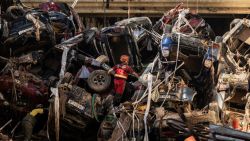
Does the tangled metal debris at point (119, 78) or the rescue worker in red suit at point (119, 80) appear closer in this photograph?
the tangled metal debris at point (119, 78)

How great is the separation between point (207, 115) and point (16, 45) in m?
5.38

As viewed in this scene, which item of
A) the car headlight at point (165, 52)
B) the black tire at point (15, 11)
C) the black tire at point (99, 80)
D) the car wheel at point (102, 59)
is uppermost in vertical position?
the black tire at point (15, 11)

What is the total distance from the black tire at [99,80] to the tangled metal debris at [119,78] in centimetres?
2

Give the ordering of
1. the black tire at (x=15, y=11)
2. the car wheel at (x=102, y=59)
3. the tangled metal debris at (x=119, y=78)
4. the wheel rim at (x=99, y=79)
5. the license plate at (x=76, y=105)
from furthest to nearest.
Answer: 1. the black tire at (x=15, y=11)
2. the car wheel at (x=102, y=59)
3. the wheel rim at (x=99, y=79)
4. the license plate at (x=76, y=105)
5. the tangled metal debris at (x=119, y=78)

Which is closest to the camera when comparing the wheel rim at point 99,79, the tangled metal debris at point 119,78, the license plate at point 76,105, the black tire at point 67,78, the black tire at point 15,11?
the tangled metal debris at point 119,78

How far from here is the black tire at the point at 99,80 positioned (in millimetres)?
14125

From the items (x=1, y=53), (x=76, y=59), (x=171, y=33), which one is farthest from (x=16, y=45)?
(x=171, y=33)


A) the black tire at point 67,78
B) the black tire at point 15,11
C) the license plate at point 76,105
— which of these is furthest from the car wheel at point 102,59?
the black tire at point 15,11

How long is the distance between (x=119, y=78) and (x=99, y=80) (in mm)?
478

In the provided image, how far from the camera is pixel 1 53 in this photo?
50.7ft

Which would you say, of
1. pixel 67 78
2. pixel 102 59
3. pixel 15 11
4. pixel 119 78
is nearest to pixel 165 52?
pixel 119 78

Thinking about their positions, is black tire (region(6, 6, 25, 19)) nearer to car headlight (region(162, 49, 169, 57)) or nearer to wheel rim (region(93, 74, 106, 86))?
wheel rim (region(93, 74, 106, 86))

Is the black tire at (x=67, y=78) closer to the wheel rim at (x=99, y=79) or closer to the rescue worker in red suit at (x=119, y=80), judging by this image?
the wheel rim at (x=99, y=79)

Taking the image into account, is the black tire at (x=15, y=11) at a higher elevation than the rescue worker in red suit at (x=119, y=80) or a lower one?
higher
